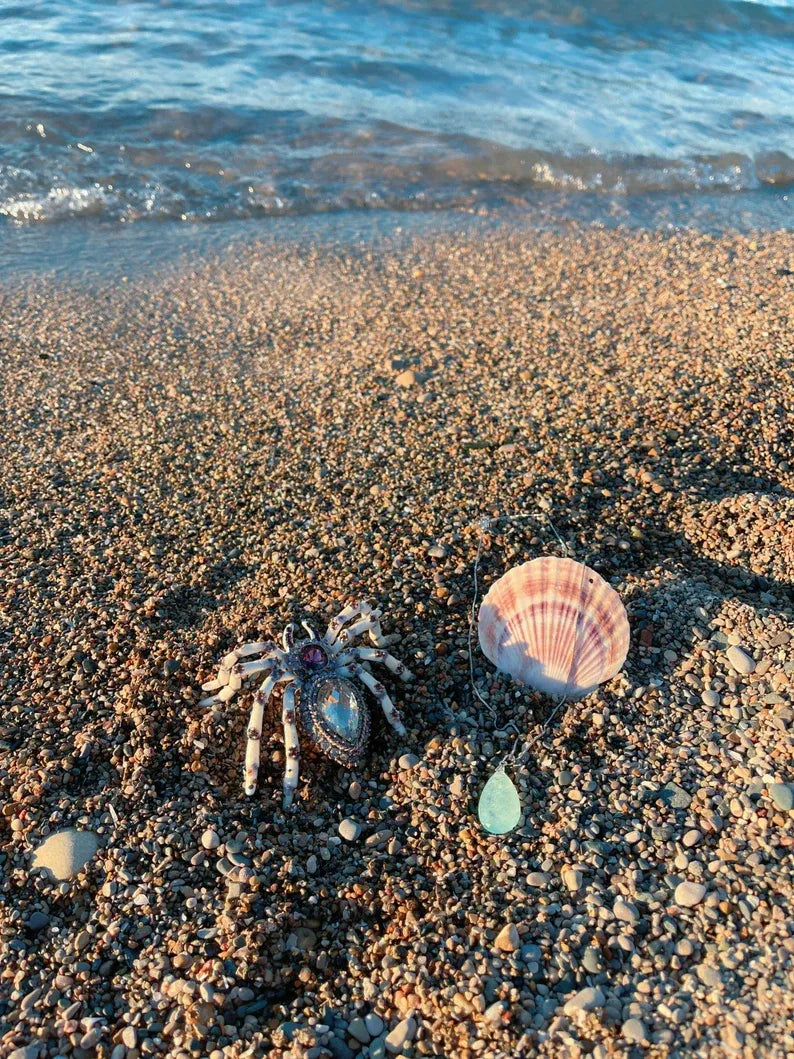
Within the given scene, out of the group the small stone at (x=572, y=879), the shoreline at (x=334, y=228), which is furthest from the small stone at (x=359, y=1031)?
the shoreline at (x=334, y=228)

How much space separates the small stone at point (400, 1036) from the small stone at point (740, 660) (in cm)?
213

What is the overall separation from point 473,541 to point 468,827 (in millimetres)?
1706

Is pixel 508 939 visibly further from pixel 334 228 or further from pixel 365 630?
pixel 334 228

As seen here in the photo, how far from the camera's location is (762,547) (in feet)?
14.6

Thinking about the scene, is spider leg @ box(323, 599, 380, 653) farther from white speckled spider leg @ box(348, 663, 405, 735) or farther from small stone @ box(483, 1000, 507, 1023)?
small stone @ box(483, 1000, 507, 1023)

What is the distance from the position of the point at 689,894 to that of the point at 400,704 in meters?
1.43

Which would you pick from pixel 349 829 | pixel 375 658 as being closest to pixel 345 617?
pixel 375 658

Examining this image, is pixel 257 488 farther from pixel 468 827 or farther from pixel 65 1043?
pixel 65 1043

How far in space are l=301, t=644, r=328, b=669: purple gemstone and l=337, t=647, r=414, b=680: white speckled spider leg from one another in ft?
0.30

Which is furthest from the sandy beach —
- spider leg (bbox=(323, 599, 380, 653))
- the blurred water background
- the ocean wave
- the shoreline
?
the blurred water background

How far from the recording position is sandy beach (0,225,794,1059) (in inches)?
110

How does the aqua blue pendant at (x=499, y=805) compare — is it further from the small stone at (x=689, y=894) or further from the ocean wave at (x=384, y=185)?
the ocean wave at (x=384, y=185)

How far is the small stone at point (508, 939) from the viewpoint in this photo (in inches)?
113

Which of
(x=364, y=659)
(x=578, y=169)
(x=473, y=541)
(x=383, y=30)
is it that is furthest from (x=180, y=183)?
(x=364, y=659)
